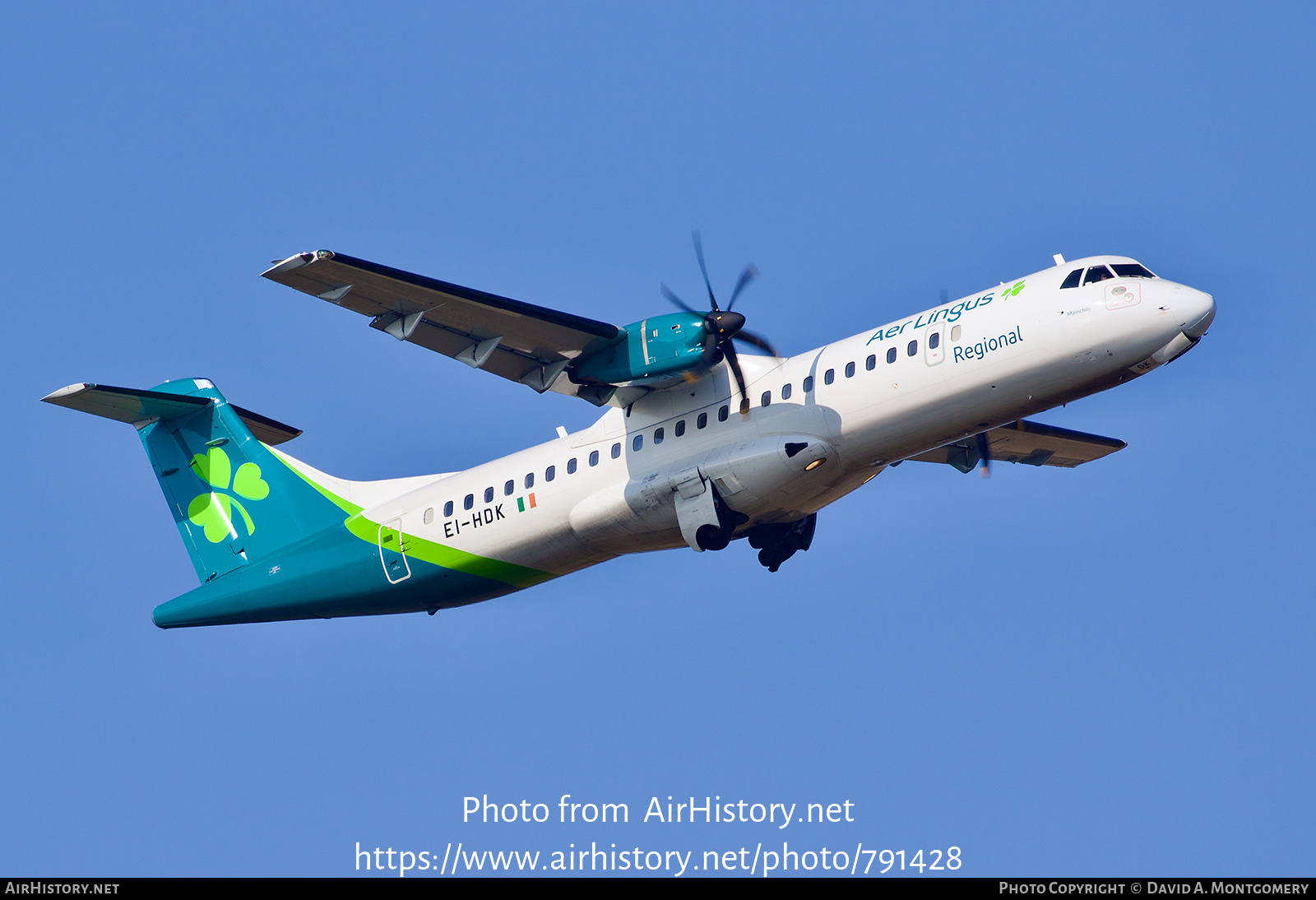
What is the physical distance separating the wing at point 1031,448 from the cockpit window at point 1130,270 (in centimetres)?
375

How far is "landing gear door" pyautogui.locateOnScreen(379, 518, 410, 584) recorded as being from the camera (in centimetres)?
1908

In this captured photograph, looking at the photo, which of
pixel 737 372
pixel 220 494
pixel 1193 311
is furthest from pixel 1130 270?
pixel 220 494

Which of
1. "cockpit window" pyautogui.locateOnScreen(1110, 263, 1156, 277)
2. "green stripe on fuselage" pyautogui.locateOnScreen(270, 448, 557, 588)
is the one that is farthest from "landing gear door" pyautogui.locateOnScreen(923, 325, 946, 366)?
"green stripe on fuselage" pyautogui.locateOnScreen(270, 448, 557, 588)

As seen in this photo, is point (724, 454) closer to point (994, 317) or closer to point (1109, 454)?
point (994, 317)

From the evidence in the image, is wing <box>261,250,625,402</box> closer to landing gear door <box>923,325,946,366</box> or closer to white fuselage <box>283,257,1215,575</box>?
white fuselage <box>283,257,1215,575</box>

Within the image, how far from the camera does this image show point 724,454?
17.3 meters

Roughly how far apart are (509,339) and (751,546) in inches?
165

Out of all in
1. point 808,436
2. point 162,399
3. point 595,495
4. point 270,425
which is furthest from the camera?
point 270,425

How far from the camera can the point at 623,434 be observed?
60.0ft

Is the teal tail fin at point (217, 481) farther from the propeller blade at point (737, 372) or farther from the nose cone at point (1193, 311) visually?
the nose cone at point (1193, 311)

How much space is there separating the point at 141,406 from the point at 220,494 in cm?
164

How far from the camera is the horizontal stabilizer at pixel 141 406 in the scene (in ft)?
61.6
